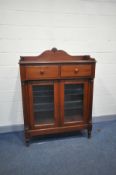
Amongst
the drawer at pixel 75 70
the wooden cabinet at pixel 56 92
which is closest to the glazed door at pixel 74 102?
the wooden cabinet at pixel 56 92

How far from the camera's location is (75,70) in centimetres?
186

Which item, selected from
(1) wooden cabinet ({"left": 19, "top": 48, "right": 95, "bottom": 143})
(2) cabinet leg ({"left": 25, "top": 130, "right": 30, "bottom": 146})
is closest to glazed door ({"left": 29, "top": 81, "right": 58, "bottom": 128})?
(1) wooden cabinet ({"left": 19, "top": 48, "right": 95, "bottom": 143})

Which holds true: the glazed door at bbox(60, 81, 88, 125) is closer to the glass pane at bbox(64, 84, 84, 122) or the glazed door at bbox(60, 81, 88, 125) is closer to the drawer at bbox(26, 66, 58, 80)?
the glass pane at bbox(64, 84, 84, 122)

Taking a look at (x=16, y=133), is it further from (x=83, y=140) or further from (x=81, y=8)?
(x=81, y=8)

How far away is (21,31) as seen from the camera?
210 cm

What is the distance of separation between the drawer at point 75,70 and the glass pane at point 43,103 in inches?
9.0

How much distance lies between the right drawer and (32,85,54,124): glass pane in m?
0.23

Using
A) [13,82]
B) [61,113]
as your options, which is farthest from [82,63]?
[13,82]

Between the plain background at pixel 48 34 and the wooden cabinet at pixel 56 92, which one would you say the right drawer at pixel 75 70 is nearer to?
the wooden cabinet at pixel 56 92

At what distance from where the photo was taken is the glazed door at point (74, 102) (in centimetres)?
197

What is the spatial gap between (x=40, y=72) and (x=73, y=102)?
0.59 metres

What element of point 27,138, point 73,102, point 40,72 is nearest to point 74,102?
point 73,102

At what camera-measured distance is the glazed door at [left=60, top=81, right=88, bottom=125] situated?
1967 millimetres

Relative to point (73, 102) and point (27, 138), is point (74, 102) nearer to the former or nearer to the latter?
point (73, 102)
